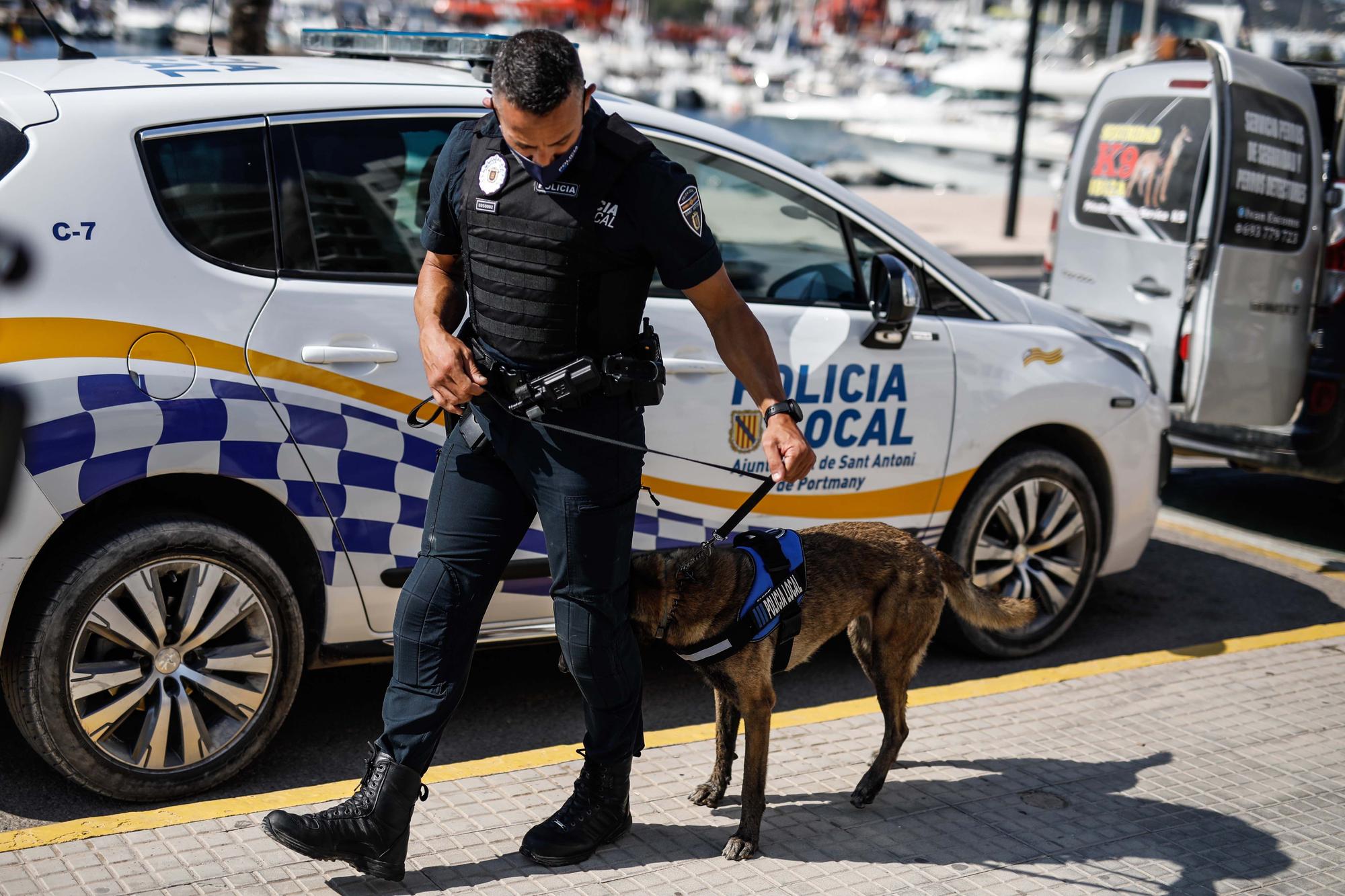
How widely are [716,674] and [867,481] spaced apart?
4.47 ft

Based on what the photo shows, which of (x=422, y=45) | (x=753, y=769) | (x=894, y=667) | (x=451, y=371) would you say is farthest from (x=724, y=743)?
(x=422, y=45)

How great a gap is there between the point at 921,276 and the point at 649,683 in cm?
164

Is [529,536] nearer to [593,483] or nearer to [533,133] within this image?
[593,483]

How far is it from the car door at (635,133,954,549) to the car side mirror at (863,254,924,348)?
0.12 ft

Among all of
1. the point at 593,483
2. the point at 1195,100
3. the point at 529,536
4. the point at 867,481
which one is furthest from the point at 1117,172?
the point at 593,483

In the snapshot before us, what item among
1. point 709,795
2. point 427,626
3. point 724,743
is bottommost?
point 709,795

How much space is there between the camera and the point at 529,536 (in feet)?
13.1

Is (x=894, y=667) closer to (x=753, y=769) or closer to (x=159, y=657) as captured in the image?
(x=753, y=769)

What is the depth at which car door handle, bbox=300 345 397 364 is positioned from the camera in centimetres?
355

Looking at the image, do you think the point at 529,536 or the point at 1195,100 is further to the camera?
the point at 1195,100

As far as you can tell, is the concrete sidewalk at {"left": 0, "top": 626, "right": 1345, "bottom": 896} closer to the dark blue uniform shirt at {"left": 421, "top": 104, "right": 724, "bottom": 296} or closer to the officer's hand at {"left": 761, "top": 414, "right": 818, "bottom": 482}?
the officer's hand at {"left": 761, "top": 414, "right": 818, "bottom": 482}

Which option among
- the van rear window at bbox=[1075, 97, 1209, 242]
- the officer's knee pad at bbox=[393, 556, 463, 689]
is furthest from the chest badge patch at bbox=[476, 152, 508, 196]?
the van rear window at bbox=[1075, 97, 1209, 242]

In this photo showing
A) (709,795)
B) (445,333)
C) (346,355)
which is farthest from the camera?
(709,795)

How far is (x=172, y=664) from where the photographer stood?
137 inches
